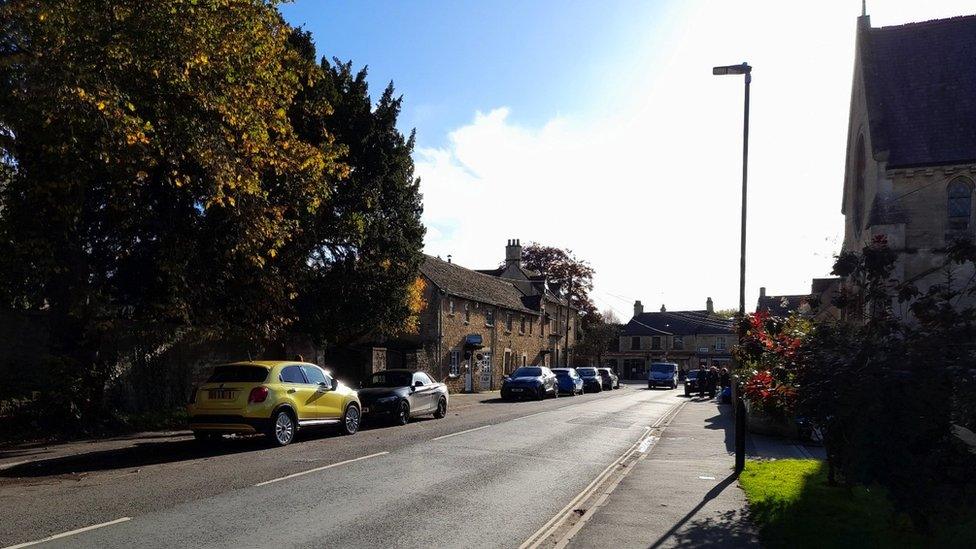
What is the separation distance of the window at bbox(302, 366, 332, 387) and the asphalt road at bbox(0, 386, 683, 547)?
1255mm

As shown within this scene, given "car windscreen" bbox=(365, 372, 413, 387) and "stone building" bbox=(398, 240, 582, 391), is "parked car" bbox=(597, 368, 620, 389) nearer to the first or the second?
"stone building" bbox=(398, 240, 582, 391)

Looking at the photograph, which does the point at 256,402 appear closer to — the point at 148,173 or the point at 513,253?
the point at 148,173

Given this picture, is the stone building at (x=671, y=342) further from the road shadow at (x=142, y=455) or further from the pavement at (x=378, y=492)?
the road shadow at (x=142, y=455)

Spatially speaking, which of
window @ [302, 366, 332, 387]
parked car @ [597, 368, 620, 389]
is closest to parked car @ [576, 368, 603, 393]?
parked car @ [597, 368, 620, 389]

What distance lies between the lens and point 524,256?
7225cm

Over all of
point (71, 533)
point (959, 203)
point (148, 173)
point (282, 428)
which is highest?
point (959, 203)

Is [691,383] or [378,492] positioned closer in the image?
[378,492]

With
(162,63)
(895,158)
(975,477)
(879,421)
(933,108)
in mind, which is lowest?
(975,477)

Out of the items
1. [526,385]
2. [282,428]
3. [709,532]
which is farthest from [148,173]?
[526,385]

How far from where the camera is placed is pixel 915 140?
22.2 meters

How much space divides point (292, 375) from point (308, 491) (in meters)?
6.14

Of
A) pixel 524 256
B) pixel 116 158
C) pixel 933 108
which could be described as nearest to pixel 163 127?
pixel 116 158

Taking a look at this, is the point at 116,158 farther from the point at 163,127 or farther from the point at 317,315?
the point at 317,315

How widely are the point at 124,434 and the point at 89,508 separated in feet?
28.2
